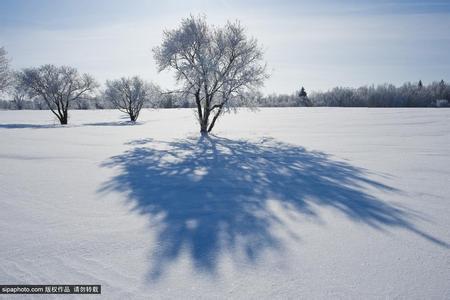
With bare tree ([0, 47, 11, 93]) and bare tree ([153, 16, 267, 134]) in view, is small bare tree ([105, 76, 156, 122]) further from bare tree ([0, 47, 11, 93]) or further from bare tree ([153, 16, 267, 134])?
bare tree ([153, 16, 267, 134])

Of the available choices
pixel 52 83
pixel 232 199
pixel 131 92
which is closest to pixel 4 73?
pixel 52 83

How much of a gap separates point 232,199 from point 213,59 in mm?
14866

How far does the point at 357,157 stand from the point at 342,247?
6.31m

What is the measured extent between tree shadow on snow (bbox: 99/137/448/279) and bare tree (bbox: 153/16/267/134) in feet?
35.2

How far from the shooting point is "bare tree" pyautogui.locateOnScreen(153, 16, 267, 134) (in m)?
17.8

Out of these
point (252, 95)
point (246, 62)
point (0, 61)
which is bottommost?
point (252, 95)

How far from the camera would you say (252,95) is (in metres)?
18.5

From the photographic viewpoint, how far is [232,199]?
4.73 metres

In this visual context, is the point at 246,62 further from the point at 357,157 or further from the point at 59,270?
the point at 59,270

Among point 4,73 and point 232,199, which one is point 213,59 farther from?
point 4,73

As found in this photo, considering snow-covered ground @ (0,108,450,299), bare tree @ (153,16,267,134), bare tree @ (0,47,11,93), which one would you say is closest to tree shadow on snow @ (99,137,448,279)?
snow-covered ground @ (0,108,450,299)

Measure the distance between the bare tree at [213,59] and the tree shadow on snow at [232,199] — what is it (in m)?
10.7

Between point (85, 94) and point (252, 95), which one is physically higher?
point (85, 94)

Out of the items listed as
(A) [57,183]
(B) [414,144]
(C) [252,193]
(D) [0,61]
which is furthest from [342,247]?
(D) [0,61]
